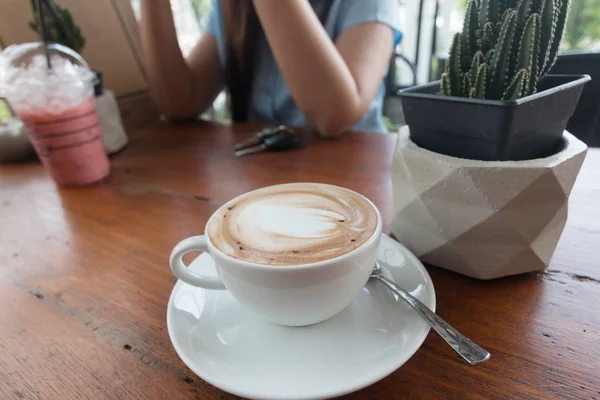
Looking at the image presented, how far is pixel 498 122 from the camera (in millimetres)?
292

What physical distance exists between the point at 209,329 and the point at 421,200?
230 mm

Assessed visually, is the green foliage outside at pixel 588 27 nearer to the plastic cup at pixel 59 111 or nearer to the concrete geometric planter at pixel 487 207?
the concrete geometric planter at pixel 487 207

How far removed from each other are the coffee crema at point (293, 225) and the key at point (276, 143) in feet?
1.28

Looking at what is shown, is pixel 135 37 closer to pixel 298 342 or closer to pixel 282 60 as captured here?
pixel 282 60

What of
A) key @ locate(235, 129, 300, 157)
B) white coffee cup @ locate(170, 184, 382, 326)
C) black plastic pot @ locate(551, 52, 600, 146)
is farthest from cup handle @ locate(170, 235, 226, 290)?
black plastic pot @ locate(551, 52, 600, 146)

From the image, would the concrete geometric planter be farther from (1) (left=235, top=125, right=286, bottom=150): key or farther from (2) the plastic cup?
(2) the plastic cup

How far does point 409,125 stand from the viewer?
1.23 feet

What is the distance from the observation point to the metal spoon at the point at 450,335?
0.82 ft

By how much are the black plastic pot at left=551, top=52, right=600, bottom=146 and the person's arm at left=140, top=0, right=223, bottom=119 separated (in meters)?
0.86

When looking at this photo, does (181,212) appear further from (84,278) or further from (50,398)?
(50,398)

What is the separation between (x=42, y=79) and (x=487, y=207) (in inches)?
27.7

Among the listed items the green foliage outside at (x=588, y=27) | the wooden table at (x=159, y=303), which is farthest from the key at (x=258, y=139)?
the green foliage outside at (x=588, y=27)

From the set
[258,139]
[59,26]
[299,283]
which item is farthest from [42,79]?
[299,283]

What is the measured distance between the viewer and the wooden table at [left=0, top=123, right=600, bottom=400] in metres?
0.26
